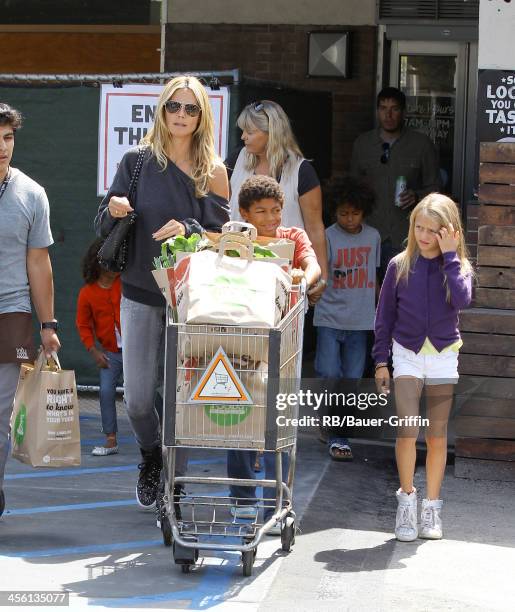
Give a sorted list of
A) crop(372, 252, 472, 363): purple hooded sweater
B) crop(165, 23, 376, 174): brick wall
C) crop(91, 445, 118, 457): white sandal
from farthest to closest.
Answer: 1. crop(165, 23, 376, 174): brick wall
2. crop(91, 445, 118, 457): white sandal
3. crop(372, 252, 472, 363): purple hooded sweater

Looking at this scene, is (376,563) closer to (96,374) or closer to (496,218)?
(496,218)

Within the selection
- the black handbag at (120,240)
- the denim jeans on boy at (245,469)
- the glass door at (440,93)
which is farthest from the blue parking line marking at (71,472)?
the glass door at (440,93)

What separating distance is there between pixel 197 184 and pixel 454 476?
8.90 ft

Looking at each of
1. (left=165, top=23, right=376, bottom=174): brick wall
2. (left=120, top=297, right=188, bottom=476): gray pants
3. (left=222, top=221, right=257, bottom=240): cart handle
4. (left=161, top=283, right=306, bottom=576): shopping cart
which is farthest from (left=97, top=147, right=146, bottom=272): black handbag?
(left=165, top=23, right=376, bottom=174): brick wall

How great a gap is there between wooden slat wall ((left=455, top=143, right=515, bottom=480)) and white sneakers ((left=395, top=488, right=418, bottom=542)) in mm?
1494

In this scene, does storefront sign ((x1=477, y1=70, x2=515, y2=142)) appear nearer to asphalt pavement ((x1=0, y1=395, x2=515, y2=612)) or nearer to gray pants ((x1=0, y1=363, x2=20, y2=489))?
asphalt pavement ((x1=0, y1=395, x2=515, y2=612))

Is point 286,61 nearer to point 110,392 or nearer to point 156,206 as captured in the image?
point 110,392

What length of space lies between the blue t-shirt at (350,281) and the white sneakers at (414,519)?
214cm

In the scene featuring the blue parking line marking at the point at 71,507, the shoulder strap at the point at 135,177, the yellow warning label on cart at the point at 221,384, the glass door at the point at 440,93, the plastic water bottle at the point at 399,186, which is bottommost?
the blue parking line marking at the point at 71,507

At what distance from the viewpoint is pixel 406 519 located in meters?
6.29

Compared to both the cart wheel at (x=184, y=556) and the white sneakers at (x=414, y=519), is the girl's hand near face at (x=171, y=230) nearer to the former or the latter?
the cart wheel at (x=184, y=556)

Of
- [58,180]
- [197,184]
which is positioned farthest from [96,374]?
[197,184]

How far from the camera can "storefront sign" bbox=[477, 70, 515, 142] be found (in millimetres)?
7926

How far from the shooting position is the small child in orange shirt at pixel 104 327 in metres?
8.26
